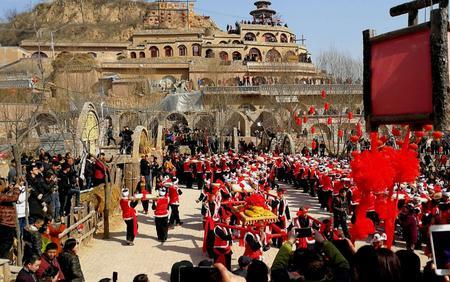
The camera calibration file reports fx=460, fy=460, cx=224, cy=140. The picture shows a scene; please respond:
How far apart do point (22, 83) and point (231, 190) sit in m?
34.1

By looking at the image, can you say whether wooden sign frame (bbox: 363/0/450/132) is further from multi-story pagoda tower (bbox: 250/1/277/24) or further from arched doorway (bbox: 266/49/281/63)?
multi-story pagoda tower (bbox: 250/1/277/24)

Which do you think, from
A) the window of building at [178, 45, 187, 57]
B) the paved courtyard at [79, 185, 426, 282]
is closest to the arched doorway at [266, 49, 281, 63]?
the window of building at [178, 45, 187, 57]

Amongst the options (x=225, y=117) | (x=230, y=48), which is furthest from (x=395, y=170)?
(x=230, y=48)

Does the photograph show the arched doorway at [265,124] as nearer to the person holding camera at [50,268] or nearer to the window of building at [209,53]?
the window of building at [209,53]

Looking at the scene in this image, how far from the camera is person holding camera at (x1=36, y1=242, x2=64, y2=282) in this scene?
19.1ft

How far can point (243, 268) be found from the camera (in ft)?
19.8

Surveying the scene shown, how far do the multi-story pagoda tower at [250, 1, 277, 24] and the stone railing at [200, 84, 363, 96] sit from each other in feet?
114

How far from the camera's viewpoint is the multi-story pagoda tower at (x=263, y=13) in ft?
252

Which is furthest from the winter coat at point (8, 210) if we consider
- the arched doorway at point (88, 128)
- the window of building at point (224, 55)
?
the window of building at point (224, 55)

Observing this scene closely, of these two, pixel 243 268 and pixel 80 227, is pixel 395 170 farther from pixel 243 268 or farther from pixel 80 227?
pixel 80 227

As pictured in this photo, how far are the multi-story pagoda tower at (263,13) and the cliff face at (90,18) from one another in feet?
24.3

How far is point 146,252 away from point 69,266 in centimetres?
475

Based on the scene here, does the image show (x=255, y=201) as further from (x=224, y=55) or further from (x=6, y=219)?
(x=224, y=55)

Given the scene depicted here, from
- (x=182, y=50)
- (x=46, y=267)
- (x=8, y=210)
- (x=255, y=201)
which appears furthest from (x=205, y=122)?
(x=46, y=267)
